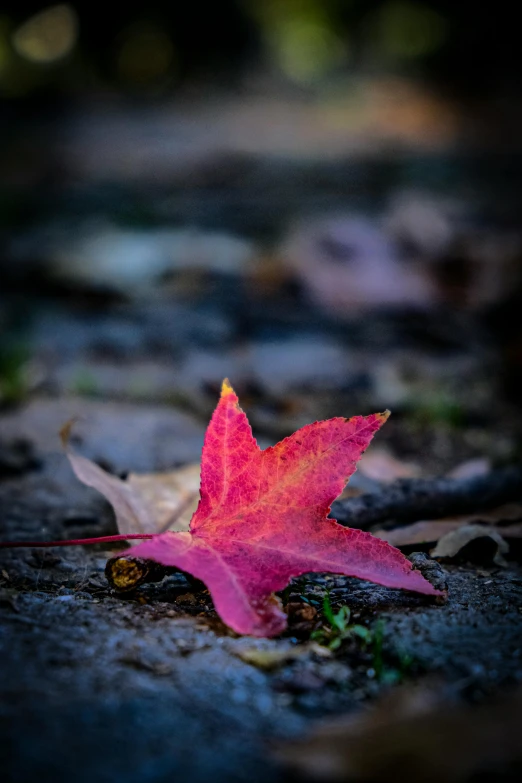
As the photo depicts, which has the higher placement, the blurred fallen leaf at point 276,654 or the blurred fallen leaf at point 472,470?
the blurred fallen leaf at point 276,654

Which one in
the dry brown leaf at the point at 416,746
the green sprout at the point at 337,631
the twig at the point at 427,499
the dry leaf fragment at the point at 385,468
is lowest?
the dry leaf fragment at the point at 385,468

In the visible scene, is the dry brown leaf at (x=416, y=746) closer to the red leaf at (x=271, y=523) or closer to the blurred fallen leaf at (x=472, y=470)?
the red leaf at (x=271, y=523)

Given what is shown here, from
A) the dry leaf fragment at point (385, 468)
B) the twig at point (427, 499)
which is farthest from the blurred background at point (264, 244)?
the twig at point (427, 499)

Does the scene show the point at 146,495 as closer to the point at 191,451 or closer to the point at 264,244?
the point at 191,451

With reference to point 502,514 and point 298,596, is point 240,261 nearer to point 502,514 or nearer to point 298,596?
point 502,514

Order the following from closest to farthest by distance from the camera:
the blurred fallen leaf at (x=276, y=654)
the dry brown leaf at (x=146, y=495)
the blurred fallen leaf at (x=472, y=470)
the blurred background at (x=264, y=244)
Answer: the blurred fallen leaf at (x=276, y=654) < the dry brown leaf at (x=146, y=495) < the blurred fallen leaf at (x=472, y=470) < the blurred background at (x=264, y=244)

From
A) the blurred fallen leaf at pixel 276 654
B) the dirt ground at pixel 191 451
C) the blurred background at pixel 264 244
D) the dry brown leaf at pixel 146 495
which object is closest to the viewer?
the dirt ground at pixel 191 451

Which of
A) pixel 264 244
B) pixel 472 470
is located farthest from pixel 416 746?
pixel 264 244
